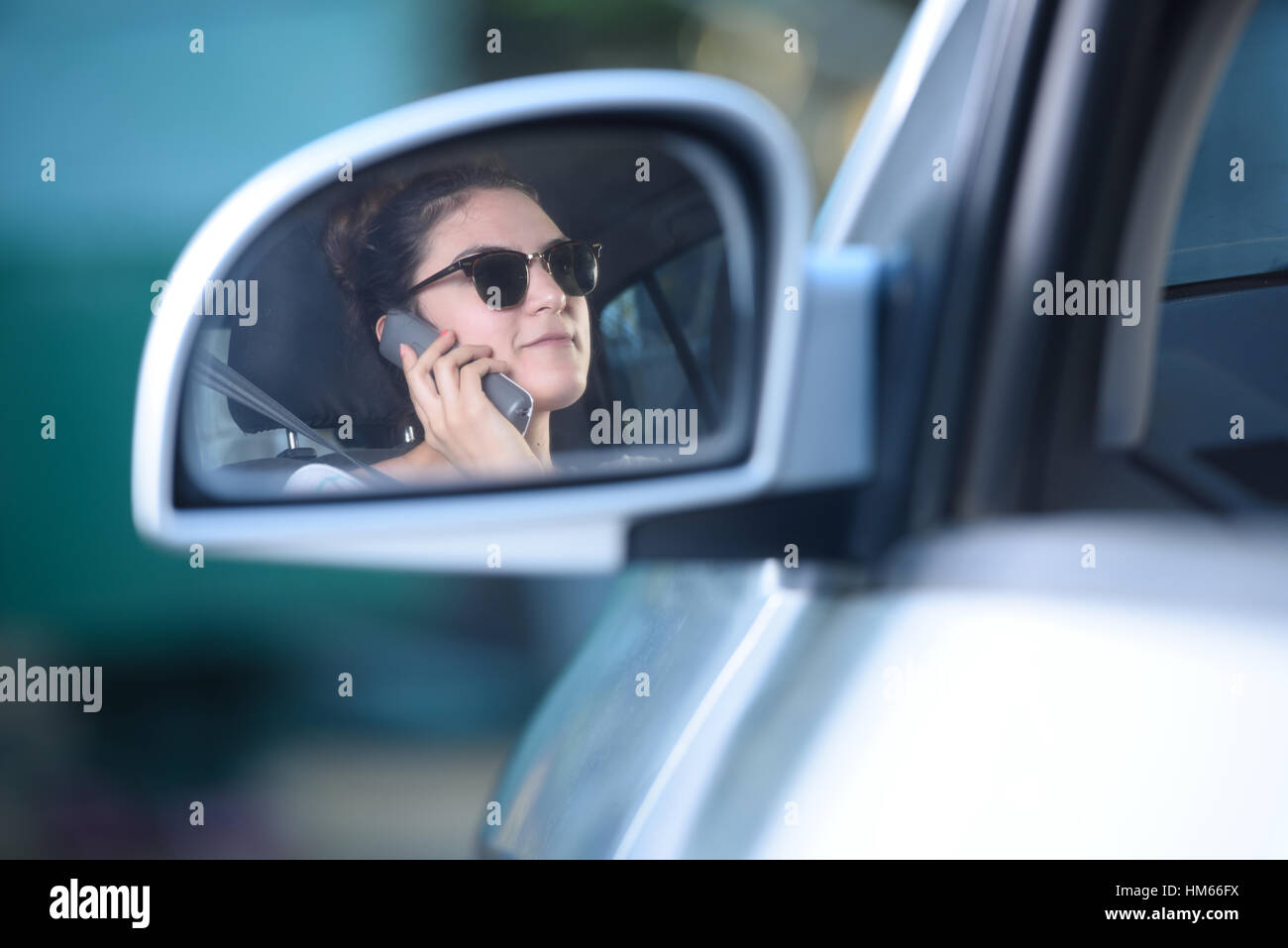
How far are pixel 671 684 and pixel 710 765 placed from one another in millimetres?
208

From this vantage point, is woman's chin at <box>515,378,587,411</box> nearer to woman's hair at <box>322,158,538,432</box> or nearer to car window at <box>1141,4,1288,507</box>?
woman's hair at <box>322,158,538,432</box>

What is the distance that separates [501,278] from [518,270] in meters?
0.02

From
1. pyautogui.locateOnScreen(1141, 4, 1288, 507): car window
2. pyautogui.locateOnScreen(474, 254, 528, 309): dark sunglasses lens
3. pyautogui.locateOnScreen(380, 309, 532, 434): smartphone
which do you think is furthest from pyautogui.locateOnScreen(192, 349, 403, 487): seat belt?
Result: pyautogui.locateOnScreen(1141, 4, 1288, 507): car window

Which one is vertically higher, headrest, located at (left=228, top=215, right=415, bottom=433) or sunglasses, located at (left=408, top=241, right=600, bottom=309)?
sunglasses, located at (left=408, top=241, right=600, bottom=309)

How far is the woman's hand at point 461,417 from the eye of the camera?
1.18 m

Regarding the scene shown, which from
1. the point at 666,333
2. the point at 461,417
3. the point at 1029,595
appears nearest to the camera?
the point at 1029,595

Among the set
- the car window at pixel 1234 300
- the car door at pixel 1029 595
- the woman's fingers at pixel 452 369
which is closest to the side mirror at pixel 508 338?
the woman's fingers at pixel 452 369

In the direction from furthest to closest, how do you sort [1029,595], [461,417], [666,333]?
[666,333] → [461,417] → [1029,595]

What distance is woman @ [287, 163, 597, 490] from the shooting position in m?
1.19

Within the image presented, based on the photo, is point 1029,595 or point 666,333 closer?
point 1029,595

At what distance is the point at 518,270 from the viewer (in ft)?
4.10

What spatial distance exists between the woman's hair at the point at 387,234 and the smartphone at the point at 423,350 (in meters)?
0.01

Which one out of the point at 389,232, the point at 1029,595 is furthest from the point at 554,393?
the point at 1029,595

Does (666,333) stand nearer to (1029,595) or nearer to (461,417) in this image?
(461,417)
